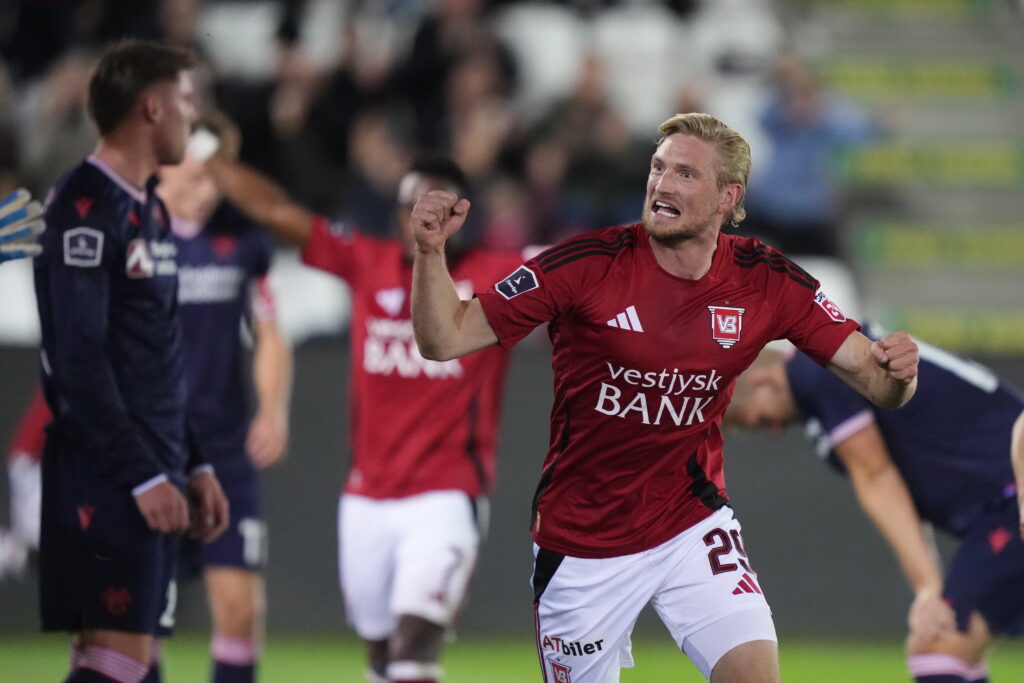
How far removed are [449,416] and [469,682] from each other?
2720 mm

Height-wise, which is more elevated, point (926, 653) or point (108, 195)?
point (108, 195)

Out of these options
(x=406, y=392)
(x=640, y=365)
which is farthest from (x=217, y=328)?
(x=640, y=365)

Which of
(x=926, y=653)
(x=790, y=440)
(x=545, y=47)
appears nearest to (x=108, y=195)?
(x=926, y=653)

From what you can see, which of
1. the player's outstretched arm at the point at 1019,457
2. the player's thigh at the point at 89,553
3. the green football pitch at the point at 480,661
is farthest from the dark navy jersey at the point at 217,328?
the player's outstretched arm at the point at 1019,457

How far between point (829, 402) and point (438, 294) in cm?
233

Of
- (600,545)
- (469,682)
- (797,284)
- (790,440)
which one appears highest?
(797,284)

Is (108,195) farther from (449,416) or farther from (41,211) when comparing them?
(449,416)

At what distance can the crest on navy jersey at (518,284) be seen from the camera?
478cm

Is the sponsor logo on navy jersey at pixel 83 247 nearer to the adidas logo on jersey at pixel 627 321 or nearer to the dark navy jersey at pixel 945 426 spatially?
the adidas logo on jersey at pixel 627 321

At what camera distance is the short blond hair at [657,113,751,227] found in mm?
5020

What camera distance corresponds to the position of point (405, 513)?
6.78m

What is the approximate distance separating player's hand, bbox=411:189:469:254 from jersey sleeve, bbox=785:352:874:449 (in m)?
2.30

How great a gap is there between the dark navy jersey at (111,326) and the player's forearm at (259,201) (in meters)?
1.19

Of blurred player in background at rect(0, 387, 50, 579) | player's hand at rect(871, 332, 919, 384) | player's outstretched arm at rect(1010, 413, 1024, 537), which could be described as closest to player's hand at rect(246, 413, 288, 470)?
blurred player in background at rect(0, 387, 50, 579)
